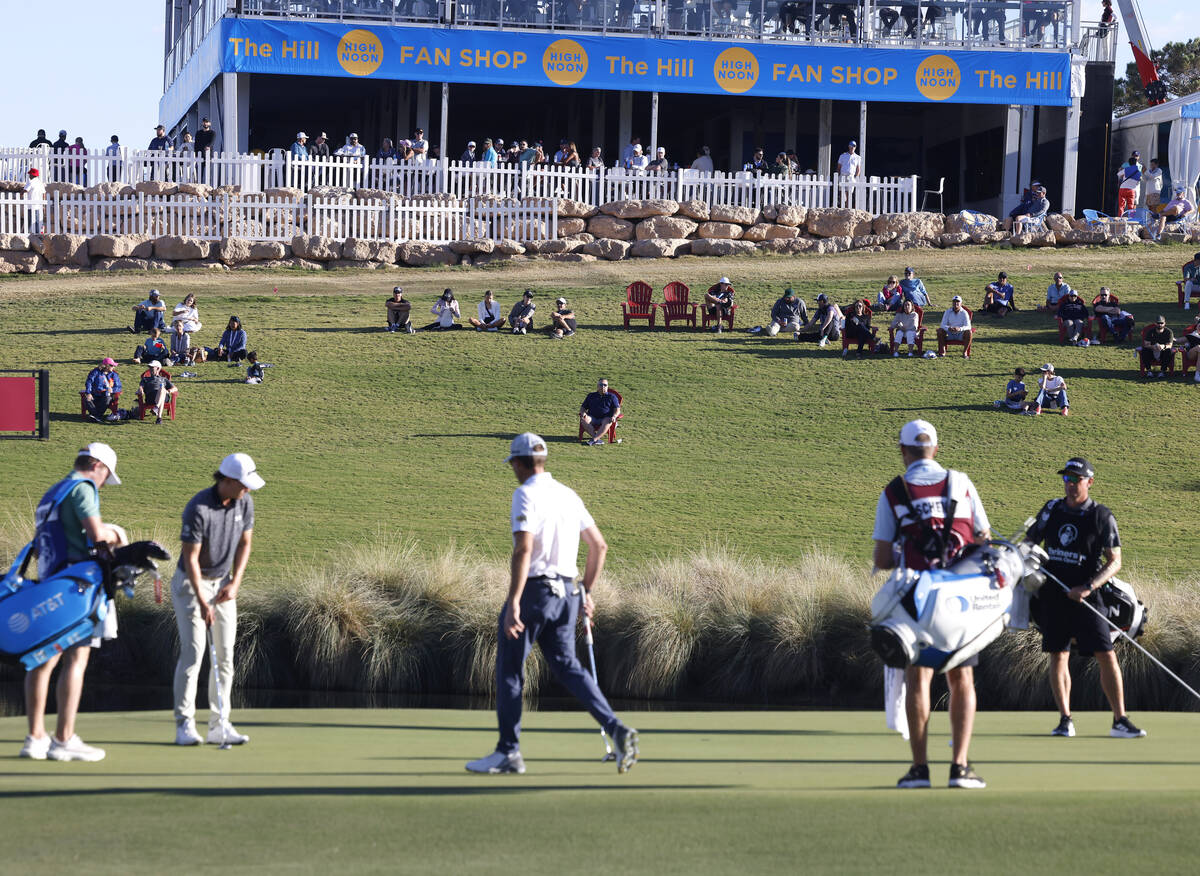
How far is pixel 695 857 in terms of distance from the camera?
519cm

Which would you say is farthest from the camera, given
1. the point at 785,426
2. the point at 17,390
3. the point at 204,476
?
the point at 785,426

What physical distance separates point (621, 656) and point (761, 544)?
4.03 meters

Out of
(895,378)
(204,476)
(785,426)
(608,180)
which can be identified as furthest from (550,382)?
(608,180)

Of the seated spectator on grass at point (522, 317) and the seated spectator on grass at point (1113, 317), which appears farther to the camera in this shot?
the seated spectator on grass at point (522, 317)

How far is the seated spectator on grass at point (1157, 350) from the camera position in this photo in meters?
25.0

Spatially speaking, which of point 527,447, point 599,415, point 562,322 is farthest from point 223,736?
point 562,322

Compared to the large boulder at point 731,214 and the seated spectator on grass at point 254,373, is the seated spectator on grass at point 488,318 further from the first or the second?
the large boulder at point 731,214

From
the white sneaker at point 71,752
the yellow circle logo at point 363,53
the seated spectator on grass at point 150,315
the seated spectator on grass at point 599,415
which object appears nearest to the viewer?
the white sneaker at point 71,752

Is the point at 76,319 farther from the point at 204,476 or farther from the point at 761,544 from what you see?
the point at 761,544

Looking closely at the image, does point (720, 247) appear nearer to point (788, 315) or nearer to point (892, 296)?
point (892, 296)

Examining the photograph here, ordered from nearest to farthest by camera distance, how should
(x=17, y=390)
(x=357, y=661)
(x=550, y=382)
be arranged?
(x=357, y=661)
(x=17, y=390)
(x=550, y=382)

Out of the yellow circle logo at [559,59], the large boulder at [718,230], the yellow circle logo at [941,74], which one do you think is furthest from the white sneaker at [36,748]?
the yellow circle logo at [941,74]

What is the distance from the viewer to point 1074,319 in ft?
88.8

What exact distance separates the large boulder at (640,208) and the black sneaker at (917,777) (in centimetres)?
2965
